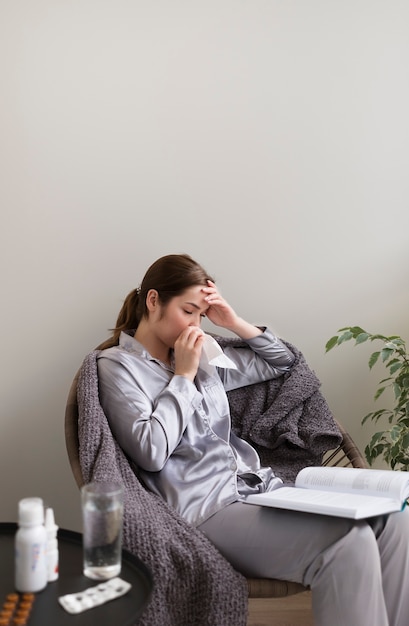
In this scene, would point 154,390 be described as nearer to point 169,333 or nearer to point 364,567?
point 169,333

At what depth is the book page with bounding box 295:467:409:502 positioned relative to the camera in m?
1.59

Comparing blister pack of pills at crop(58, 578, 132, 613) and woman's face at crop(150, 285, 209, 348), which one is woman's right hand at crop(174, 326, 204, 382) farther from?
blister pack of pills at crop(58, 578, 132, 613)

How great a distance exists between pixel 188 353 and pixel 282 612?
2.88 feet

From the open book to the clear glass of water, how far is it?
429 mm

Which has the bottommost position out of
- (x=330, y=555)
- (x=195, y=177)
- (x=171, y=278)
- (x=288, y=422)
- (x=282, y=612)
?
(x=282, y=612)

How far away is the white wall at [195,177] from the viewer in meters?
2.12

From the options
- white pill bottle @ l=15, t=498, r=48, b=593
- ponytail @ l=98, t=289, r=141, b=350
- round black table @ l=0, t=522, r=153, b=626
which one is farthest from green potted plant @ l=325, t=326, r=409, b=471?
white pill bottle @ l=15, t=498, r=48, b=593

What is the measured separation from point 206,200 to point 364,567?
123cm

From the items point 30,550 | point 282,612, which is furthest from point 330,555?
point 282,612

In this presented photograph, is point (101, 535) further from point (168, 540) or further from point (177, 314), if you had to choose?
point (177, 314)

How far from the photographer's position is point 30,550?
1.12 metres

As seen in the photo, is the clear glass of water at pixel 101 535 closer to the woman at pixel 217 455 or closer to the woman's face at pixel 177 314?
the woman at pixel 217 455

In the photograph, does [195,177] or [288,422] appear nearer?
[288,422]

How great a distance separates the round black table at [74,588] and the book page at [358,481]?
60 cm
